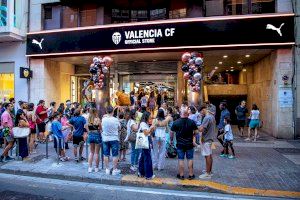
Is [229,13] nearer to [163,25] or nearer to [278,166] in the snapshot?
[163,25]

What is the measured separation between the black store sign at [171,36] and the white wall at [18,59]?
0.71 metres

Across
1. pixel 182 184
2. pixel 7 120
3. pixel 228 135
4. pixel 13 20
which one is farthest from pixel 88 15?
pixel 182 184

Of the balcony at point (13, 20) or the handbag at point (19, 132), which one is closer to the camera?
the handbag at point (19, 132)

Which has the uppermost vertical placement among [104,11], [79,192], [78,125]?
[104,11]

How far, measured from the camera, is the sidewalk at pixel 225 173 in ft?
23.9

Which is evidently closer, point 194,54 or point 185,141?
point 185,141

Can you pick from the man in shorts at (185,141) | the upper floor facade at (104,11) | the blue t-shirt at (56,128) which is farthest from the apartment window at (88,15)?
the man in shorts at (185,141)

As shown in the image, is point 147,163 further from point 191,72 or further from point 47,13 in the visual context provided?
point 47,13

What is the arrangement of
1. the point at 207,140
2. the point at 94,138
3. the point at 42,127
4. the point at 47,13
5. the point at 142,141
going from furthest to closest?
the point at 47,13
the point at 42,127
the point at 94,138
the point at 207,140
the point at 142,141

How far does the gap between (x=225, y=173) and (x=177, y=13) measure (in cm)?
1047

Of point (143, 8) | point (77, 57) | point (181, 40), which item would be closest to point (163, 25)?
point (181, 40)

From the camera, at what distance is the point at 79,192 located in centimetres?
705

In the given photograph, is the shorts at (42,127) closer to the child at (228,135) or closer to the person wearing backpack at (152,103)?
the person wearing backpack at (152,103)

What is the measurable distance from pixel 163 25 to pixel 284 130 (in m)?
7.75
